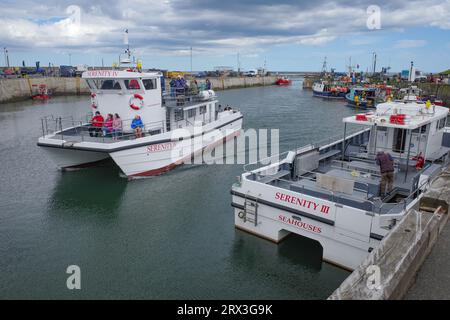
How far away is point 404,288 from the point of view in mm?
4633

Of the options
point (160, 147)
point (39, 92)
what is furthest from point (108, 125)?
point (39, 92)

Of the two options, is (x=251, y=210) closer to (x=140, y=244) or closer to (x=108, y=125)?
(x=140, y=244)

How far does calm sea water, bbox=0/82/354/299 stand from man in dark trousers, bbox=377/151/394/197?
7.96ft

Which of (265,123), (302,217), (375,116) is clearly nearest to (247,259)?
(302,217)

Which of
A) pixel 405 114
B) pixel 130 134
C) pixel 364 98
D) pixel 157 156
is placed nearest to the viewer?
pixel 405 114

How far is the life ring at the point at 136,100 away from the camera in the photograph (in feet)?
52.1

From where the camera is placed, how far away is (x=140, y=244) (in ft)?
33.4

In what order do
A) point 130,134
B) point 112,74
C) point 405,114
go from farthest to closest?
point 130,134, point 112,74, point 405,114

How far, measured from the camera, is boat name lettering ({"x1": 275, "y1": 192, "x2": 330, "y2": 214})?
841 centimetres

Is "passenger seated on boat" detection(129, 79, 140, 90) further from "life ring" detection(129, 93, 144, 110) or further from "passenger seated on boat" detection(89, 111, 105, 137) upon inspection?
"passenger seated on boat" detection(89, 111, 105, 137)

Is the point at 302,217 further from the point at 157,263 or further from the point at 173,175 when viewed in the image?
the point at 173,175

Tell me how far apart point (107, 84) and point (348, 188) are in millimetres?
11642

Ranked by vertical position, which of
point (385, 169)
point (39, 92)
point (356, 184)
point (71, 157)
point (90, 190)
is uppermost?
point (385, 169)
